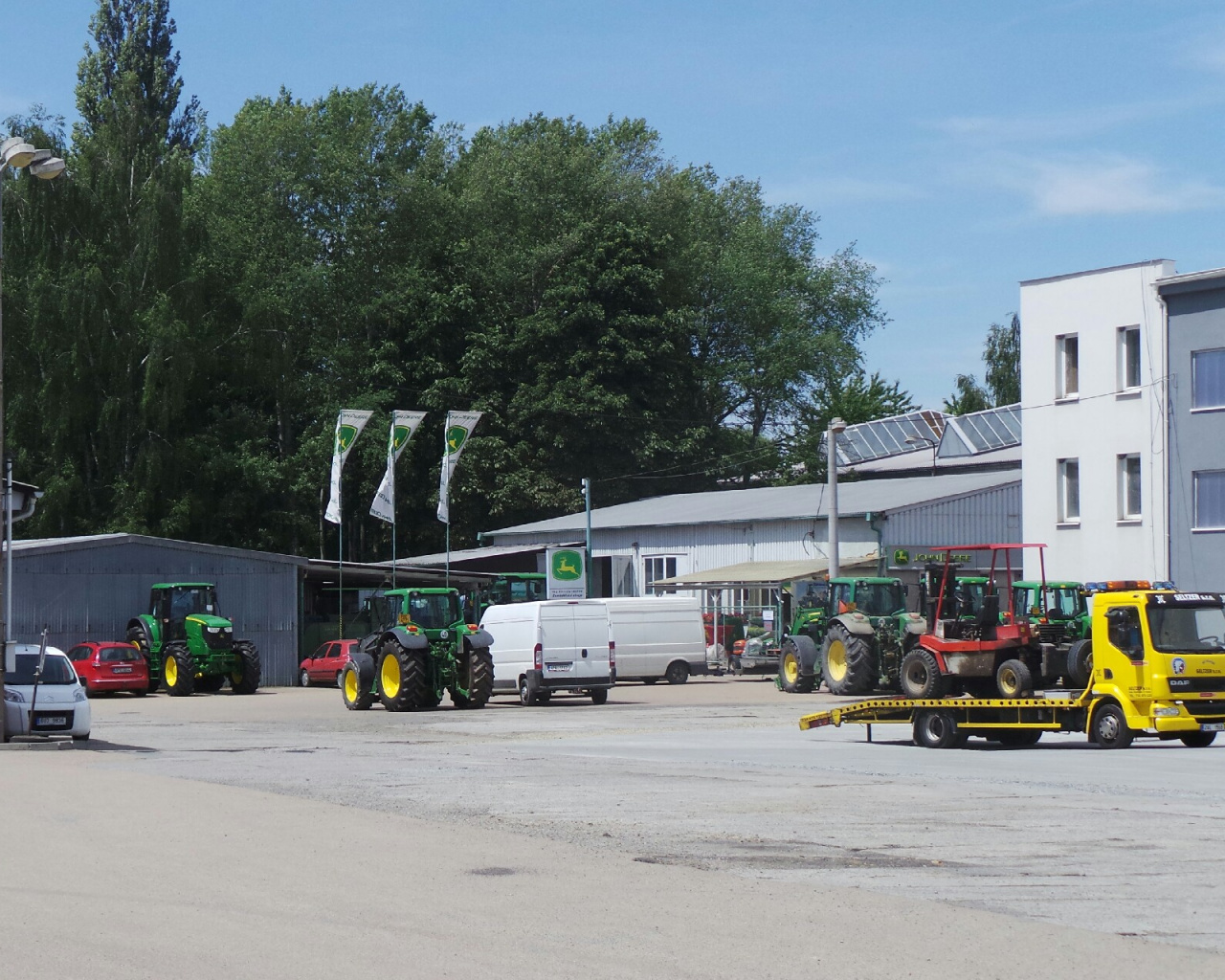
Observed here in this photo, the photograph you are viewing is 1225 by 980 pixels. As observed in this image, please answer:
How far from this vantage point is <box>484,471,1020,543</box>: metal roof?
49875 mm

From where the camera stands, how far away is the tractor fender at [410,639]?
3064 centimetres

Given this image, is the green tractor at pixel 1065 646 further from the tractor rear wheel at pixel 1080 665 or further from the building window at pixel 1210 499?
the building window at pixel 1210 499

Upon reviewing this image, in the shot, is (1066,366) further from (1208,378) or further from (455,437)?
(455,437)

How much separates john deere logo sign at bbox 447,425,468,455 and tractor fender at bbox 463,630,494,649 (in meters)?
17.1

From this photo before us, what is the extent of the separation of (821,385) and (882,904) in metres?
66.1

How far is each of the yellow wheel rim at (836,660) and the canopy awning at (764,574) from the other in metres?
10.6

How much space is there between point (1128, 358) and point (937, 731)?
82.7 feet

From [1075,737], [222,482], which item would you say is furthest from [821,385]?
[1075,737]

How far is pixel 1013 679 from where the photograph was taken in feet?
76.5

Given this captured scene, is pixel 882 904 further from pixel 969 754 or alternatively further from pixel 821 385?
pixel 821 385

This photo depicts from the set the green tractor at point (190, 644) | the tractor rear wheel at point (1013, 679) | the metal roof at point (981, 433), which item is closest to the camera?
the tractor rear wheel at point (1013, 679)

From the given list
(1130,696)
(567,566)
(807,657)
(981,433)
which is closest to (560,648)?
(807,657)

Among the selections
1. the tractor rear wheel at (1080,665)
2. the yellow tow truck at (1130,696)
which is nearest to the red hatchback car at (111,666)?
the yellow tow truck at (1130,696)

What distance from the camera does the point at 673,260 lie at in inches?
2790
